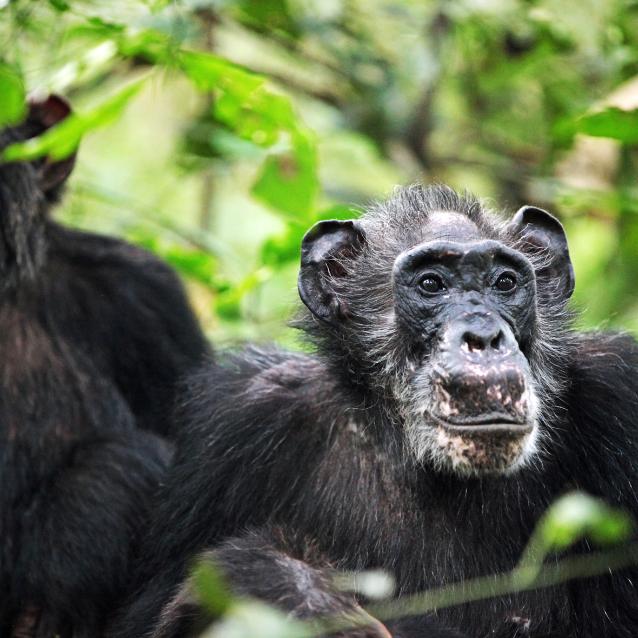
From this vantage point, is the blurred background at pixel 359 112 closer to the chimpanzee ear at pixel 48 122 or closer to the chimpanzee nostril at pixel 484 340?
the chimpanzee ear at pixel 48 122

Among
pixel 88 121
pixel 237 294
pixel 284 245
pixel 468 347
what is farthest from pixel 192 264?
pixel 468 347

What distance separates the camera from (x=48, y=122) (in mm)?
7598

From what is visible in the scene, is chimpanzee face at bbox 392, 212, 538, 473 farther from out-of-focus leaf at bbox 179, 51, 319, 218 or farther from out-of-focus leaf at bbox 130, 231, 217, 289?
out-of-focus leaf at bbox 130, 231, 217, 289

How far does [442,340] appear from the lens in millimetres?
5199

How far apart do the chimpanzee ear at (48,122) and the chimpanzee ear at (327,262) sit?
2.27 metres

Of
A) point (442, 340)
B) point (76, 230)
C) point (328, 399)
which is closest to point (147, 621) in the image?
point (328, 399)

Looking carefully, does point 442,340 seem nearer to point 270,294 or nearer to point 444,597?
point 444,597

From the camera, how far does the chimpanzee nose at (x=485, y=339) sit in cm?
503

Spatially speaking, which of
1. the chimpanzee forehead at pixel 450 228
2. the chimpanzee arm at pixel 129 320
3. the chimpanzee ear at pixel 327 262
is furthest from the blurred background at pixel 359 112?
the chimpanzee forehead at pixel 450 228

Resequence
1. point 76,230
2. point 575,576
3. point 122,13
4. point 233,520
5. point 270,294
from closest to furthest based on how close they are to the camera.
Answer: point 575,576
point 233,520
point 122,13
point 76,230
point 270,294

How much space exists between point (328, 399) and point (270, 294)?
4.43 metres

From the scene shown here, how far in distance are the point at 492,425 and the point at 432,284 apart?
2.47 feet

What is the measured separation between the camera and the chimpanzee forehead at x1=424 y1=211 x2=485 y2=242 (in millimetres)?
5707

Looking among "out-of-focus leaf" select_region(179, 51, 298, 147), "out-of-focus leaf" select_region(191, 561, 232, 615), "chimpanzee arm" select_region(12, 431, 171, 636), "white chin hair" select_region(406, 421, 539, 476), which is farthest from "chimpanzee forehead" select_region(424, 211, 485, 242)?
"chimpanzee arm" select_region(12, 431, 171, 636)
